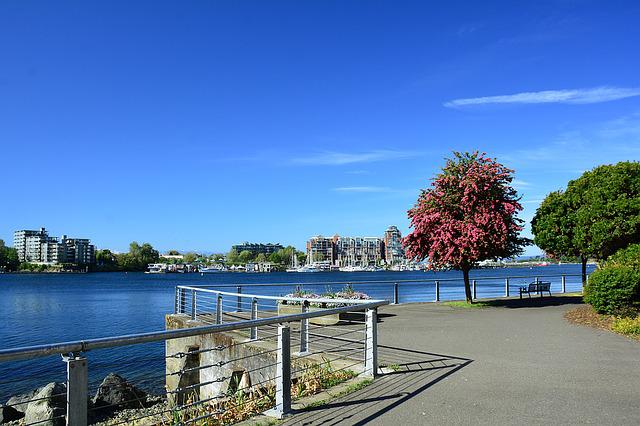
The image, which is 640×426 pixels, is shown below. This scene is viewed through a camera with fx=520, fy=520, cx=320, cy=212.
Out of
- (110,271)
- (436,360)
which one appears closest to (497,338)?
(436,360)

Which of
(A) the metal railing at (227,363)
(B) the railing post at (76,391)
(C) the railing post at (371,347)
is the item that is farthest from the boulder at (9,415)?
(B) the railing post at (76,391)

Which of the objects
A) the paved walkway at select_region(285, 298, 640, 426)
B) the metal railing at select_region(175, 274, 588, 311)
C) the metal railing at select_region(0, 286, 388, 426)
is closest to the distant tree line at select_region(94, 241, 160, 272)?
the metal railing at select_region(175, 274, 588, 311)

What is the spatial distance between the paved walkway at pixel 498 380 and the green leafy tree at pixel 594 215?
5940mm

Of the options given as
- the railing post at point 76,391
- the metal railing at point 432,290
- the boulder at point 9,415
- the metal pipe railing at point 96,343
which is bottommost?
the boulder at point 9,415

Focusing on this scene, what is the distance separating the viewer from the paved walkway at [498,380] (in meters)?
5.88

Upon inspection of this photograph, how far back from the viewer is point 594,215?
60.6ft

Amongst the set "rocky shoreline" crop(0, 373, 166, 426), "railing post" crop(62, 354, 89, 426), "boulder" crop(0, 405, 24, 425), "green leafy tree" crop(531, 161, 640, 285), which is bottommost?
"boulder" crop(0, 405, 24, 425)

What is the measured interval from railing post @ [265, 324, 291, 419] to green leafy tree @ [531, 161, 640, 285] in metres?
15.5

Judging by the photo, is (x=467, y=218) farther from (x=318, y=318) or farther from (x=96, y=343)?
(x=96, y=343)

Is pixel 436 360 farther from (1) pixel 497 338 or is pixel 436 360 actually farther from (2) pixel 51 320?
(2) pixel 51 320

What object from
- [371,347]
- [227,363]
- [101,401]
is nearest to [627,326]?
[371,347]

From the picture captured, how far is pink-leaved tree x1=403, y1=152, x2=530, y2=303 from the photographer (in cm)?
1872

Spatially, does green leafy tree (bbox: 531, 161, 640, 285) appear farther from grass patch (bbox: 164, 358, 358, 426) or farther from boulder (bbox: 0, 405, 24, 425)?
boulder (bbox: 0, 405, 24, 425)

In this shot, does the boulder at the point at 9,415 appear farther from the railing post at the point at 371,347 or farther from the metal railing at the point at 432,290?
the railing post at the point at 371,347
